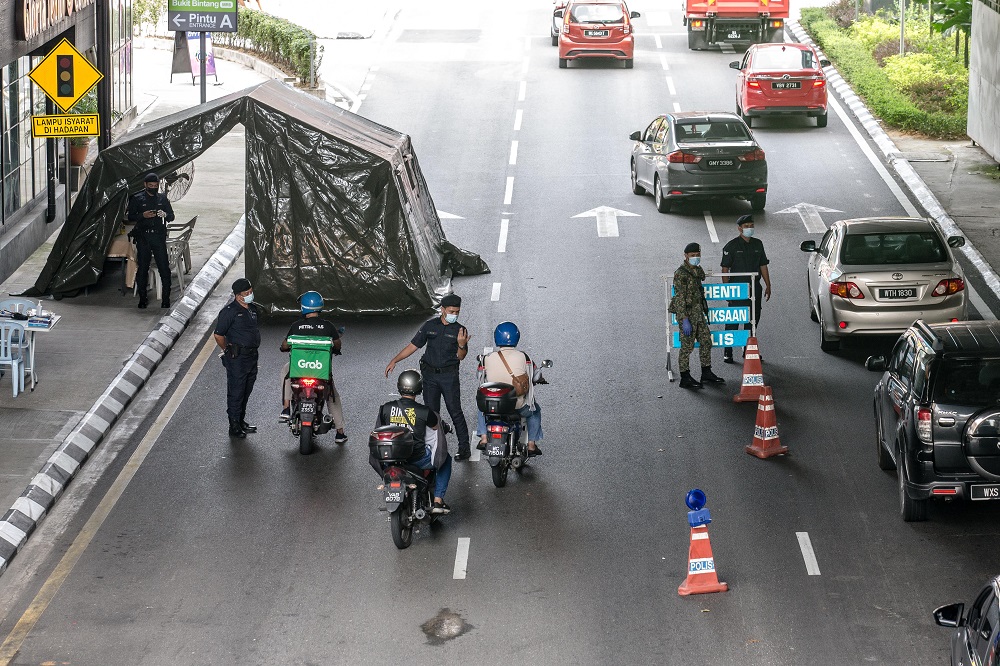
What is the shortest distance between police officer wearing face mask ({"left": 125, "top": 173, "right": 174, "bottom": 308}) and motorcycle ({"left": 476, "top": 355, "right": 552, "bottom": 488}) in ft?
23.8

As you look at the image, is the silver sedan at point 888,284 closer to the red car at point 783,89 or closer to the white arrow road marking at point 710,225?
the white arrow road marking at point 710,225

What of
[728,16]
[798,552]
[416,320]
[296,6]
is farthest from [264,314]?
[296,6]

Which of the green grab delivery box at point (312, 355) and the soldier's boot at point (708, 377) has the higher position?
the green grab delivery box at point (312, 355)

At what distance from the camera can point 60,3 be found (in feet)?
79.9

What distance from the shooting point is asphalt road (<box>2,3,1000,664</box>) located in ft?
35.3

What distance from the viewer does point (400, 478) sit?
1214 centimetres

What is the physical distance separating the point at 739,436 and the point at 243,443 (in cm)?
503

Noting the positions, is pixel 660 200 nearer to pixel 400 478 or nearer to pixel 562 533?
pixel 562 533

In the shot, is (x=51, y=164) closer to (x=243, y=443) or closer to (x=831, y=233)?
(x=243, y=443)

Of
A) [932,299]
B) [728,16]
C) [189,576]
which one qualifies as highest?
[728,16]

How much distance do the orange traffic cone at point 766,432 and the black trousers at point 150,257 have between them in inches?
342

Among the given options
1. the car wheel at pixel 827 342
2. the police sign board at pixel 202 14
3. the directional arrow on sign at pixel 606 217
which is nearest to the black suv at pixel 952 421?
the car wheel at pixel 827 342

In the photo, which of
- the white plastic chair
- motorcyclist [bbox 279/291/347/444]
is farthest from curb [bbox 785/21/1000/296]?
the white plastic chair

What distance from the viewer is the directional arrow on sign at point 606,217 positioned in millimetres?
25250
